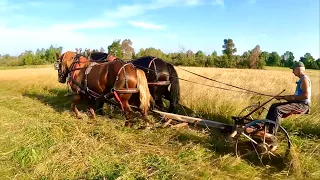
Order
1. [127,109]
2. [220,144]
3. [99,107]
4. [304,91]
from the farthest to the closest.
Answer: [99,107], [127,109], [220,144], [304,91]

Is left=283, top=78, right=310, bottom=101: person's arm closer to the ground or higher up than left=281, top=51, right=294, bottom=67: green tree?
closer to the ground

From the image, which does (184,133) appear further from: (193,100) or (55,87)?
(55,87)

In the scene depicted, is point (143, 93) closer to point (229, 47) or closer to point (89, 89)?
point (89, 89)

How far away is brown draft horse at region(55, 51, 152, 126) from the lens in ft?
22.8

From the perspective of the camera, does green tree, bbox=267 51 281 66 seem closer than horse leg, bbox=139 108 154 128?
No

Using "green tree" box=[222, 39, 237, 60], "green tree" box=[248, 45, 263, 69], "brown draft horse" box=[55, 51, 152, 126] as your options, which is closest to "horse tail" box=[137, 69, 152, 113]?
"brown draft horse" box=[55, 51, 152, 126]

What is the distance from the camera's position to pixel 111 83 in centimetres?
715

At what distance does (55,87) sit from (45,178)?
9873 millimetres

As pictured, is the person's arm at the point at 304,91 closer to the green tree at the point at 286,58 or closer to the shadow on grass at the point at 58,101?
the shadow on grass at the point at 58,101

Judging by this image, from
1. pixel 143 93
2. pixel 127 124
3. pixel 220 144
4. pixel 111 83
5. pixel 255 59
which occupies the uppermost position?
pixel 255 59

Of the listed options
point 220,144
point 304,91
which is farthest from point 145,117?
point 304,91

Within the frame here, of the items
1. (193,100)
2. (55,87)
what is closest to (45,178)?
(193,100)

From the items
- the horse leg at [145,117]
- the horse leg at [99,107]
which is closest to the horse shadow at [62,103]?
the horse leg at [99,107]

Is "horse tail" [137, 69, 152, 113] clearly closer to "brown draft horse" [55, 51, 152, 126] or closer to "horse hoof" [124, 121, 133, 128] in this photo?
"brown draft horse" [55, 51, 152, 126]
